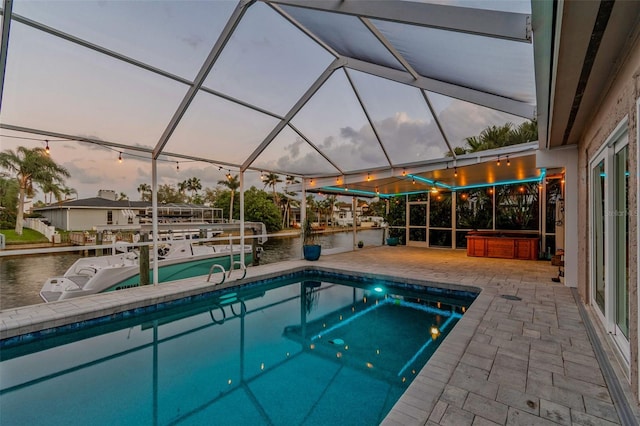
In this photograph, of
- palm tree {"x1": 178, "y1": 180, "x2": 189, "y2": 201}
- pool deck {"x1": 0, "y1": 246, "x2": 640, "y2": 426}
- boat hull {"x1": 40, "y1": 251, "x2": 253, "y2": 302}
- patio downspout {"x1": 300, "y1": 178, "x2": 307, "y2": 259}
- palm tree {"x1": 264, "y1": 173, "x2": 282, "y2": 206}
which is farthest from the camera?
palm tree {"x1": 178, "y1": 180, "x2": 189, "y2": 201}

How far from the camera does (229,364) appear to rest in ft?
12.6

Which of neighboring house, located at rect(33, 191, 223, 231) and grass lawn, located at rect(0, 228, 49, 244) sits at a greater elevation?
neighboring house, located at rect(33, 191, 223, 231)

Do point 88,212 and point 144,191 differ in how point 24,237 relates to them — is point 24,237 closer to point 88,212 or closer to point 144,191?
point 88,212

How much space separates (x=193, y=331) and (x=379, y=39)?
18.0ft

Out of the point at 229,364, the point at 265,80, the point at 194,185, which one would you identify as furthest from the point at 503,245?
the point at 194,185

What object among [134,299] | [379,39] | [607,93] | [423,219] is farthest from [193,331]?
[423,219]

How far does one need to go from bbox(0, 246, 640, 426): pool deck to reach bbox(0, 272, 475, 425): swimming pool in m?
0.41

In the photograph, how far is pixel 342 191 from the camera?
12.0 metres

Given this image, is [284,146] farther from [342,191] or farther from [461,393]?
[461,393]

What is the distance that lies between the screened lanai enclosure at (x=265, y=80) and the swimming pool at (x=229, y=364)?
325 cm

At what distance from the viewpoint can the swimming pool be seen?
2867mm

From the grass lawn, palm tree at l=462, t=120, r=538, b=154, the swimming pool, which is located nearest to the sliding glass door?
the swimming pool

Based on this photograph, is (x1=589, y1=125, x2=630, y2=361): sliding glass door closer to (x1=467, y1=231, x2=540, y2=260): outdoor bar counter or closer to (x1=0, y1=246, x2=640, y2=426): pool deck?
(x1=0, y1=246, x2=640, y2=426): pool deck

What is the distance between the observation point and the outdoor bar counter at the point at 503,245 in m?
9.73
